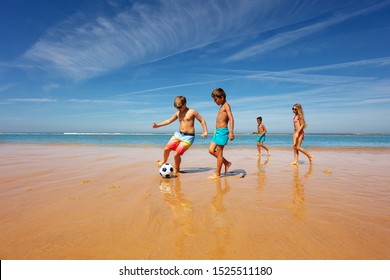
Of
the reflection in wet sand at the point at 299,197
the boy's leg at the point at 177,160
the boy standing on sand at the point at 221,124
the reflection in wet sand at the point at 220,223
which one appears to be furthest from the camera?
the boy's leg at the point at 177,160

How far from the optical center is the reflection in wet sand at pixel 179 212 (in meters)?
2.22

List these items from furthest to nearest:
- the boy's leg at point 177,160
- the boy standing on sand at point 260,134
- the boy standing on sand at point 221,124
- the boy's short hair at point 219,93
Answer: the boy standing on sand at point 260,134, the boy's leg at point 177,160, the boy's short hair at point 219,93, the boy standing on sand at point 221,124

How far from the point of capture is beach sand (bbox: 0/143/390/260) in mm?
2027

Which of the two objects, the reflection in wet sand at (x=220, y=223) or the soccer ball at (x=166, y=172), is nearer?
the reflection in wet sand at (x=220, y=223)

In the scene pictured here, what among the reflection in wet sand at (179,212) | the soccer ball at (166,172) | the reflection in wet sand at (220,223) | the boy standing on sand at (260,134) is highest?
the boy standing on sand at (260,134)

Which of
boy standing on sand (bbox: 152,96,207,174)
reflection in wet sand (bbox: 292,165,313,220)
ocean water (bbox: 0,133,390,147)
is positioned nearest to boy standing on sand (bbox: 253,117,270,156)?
boy standing on sand (bbox: 152,96,207,174)

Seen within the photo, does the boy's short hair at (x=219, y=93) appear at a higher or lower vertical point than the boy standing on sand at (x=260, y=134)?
higher

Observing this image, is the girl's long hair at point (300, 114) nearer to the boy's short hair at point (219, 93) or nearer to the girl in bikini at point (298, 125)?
the girl in bikini at point (298, 125)

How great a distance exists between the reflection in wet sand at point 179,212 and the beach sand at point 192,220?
1 cm

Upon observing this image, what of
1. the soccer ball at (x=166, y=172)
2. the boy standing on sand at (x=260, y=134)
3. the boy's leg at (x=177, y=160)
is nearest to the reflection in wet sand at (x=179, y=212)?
the soccer ball at (x=166, y=172)

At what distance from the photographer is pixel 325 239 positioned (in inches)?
87.7

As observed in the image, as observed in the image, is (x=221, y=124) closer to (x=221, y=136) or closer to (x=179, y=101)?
(x=221, y=136)

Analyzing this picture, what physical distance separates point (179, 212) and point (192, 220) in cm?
32
